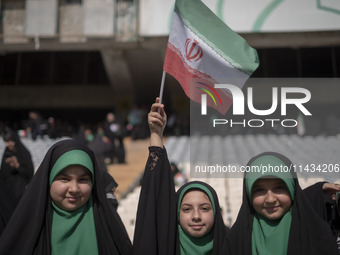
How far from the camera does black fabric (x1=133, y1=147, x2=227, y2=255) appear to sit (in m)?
1.98

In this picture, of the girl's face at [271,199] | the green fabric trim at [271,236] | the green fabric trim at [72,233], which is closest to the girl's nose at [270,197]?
the girl's face at [271,199]

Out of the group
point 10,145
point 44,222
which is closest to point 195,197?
point 44,222

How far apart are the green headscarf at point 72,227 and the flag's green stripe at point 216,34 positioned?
109cm

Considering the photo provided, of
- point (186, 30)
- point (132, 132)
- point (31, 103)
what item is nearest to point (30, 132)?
point (132, 132)

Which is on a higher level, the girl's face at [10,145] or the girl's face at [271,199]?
the girl's face at [10,145]

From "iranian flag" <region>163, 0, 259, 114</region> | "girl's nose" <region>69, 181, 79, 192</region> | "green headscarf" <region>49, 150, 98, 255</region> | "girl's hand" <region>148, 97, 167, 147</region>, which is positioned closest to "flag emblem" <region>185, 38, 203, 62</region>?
"iranian flag" <region>163, 0, 259, 114</region>

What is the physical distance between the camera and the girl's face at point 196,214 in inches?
79.0

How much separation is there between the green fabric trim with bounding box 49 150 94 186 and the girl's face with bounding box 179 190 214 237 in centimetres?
55

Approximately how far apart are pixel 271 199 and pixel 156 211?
1.99 feet

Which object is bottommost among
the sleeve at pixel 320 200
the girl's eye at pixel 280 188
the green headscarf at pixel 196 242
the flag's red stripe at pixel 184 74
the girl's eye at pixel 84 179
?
the green headscarf at pixel 196 242

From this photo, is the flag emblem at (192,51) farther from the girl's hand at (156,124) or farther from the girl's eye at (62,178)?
the girl's eye at (62,178)

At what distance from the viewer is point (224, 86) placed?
98.3 inches

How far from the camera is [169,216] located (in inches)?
80.0

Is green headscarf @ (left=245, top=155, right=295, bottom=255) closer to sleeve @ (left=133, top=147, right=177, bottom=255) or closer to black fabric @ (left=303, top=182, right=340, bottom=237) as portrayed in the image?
sleeve @ (left=133, top=147, right=177, bottom=255)
